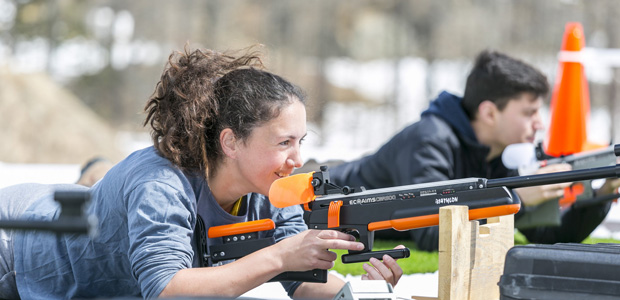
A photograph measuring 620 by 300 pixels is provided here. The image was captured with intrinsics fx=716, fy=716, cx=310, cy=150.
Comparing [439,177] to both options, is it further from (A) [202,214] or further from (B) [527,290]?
(B) [527,290]

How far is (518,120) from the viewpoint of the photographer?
13.4 ft

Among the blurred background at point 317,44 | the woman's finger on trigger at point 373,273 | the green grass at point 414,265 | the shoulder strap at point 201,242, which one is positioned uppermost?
the blurred background at point 317,44

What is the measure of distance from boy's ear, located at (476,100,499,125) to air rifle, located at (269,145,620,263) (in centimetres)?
199

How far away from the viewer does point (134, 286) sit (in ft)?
7.63

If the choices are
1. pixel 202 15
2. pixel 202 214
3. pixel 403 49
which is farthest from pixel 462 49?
pixel 202 214

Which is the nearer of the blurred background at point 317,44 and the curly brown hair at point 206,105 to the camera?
the curly brown hair at point 206,105

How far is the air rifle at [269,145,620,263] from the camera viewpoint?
1.99 m

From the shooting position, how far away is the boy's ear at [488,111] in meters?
4.08

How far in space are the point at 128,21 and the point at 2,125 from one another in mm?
4552

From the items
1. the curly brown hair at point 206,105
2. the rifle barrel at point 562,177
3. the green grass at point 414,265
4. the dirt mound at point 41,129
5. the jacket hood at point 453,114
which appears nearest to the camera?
the rifle barrel at point 562,177

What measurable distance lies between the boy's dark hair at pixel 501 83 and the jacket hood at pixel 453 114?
140mm

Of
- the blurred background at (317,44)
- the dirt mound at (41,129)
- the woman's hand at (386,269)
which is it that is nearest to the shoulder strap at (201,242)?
the woman's hand at (386,269)

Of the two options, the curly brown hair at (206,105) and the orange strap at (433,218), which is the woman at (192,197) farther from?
the orange strap at (433,218)

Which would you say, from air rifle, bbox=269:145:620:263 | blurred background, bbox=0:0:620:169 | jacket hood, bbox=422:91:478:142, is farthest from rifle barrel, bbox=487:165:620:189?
blurred background, bbox=0:0:620:169
